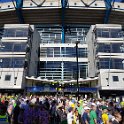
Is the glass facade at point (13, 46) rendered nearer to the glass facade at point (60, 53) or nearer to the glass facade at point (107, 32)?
the glass facade at point (60, 53)

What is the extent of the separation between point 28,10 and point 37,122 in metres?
48.7

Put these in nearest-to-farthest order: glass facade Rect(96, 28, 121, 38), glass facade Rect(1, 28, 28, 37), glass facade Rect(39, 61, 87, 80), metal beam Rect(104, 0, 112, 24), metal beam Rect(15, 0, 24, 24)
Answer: glass facade Rect(96, 28, 121, 38) < glass facade Rect(1, 28, 28, 37) < metal beam Rect(104, 0, 112, 24) < glass facade Rect(39, 61, 87, 80) < metal beam Rect(15, 0, 24, 24)

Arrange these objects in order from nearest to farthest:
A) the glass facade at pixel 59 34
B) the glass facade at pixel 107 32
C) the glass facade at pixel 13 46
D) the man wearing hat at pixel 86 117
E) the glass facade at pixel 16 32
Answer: the man wearing hat at pixel 86 117 → the glass facade at pixel 13 46 → the glass facade at pixel 107 32 → the glass facade at pixel 16 32 → the glass facade at pixel 59 34

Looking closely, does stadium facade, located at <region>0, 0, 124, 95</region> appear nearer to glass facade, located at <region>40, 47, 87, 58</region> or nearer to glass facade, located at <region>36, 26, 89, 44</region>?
glass facade, located at <region>40, 47, 87, 58</region>

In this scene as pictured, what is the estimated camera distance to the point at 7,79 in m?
48.4

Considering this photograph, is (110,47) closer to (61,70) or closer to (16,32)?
(61,70)

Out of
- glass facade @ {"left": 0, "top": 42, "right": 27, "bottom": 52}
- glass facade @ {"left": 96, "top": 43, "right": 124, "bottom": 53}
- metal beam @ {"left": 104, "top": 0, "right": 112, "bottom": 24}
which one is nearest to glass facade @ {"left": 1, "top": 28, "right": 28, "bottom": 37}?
glass facade @ {"left": 0, "top": 42, "right": 27, "bottom": 52}

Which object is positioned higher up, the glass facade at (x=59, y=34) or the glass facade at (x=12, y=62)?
the glass facade at (x=59, y=34)

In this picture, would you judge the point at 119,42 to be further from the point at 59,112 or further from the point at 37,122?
the point at 37,122

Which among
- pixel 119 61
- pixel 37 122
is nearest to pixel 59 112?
pixel 37 122

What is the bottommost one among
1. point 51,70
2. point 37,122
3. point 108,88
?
point 37,122

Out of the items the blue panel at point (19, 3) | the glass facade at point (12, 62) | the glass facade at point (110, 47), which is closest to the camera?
the glass facade at point (12, 62)

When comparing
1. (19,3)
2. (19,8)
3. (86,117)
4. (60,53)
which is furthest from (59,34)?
(86,117)

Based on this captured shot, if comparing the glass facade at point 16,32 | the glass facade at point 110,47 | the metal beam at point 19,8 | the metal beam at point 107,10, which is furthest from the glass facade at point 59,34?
the glass facade at point 110,47
